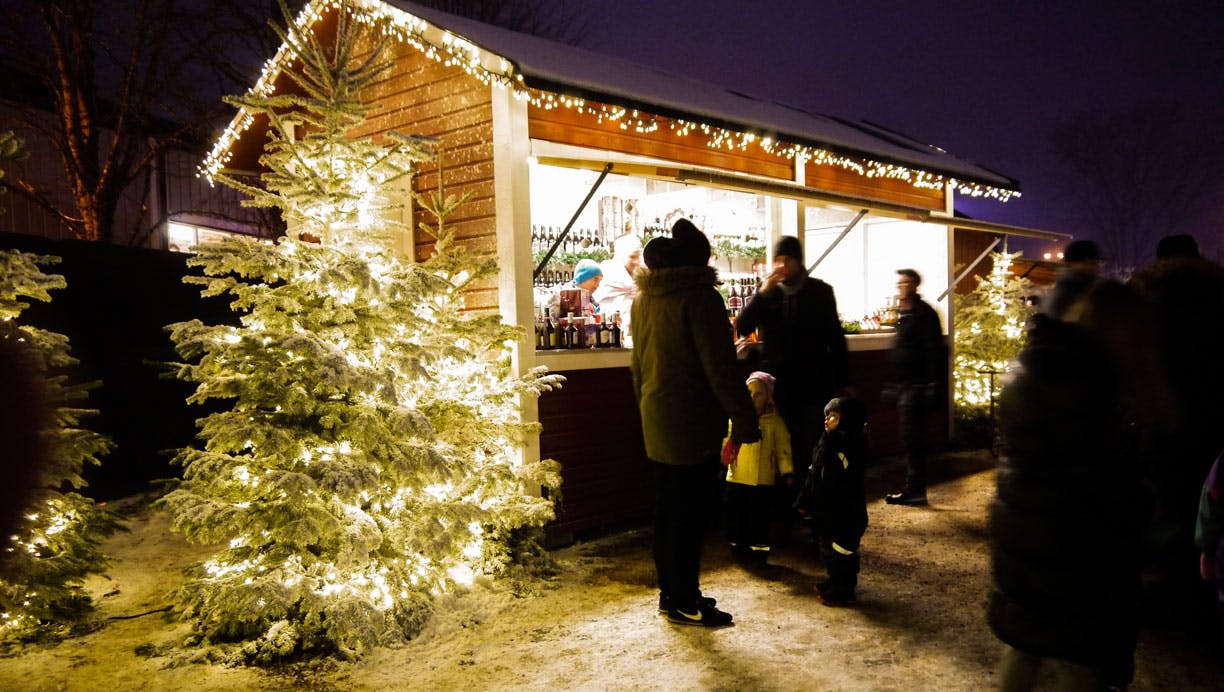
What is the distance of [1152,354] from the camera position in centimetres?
255

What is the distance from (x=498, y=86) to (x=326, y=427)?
2.96 m

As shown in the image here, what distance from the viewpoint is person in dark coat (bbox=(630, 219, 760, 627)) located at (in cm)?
430

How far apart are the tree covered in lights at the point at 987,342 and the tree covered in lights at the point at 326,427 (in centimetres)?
860

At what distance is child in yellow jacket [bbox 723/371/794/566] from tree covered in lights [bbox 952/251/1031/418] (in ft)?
21.7

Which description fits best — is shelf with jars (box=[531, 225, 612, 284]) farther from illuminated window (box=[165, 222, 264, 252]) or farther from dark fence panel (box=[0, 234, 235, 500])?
illuminated window (box=[165, 222, 264, 252])

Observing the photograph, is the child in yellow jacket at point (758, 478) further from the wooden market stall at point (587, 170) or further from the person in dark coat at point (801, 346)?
the wooden market stall at point (587, 170)

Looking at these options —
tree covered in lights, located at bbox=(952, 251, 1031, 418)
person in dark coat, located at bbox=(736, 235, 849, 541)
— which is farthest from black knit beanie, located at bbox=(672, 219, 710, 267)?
tree covered in lights, located at bbox=(952, 251, 1031, 418)

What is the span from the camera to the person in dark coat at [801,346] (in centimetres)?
576

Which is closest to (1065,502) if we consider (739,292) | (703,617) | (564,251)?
(703,617)

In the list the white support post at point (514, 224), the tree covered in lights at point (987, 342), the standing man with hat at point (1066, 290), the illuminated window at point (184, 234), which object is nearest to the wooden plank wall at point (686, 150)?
the white support post at point (514, 224)

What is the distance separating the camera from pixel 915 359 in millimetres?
6941

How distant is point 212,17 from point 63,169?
3.68 metres

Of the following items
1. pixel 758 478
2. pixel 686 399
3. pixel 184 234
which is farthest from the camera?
pixel 184 234

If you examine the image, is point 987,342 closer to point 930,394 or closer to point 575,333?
point 930,394
